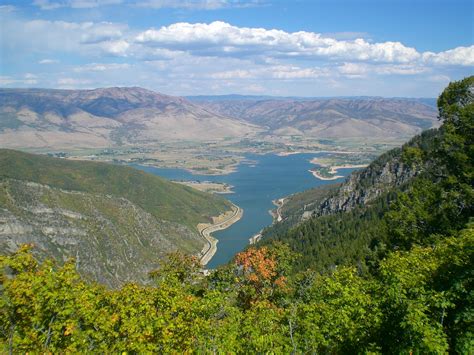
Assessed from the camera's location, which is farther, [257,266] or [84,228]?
[84,228]

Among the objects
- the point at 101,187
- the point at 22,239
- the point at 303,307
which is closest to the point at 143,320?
the point at 303,307

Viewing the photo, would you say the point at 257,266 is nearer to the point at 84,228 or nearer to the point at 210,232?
the point at 84,228

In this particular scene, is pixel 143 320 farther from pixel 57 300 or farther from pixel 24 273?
pixel 24 273

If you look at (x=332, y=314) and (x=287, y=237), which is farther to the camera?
(x=287, y=237)

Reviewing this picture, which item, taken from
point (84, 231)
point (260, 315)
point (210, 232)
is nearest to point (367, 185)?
point (210, 232)

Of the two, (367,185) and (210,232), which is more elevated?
(367,185)

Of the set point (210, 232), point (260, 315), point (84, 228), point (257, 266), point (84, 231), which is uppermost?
point (260, 315)

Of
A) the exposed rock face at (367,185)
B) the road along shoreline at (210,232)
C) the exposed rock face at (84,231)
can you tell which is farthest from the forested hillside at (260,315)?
the road along shoreline at (210,232)

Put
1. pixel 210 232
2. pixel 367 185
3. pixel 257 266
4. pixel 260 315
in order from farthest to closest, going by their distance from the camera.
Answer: pixel 210 232 < pixel 367 185 < pixel 257 266 < pixel 260 315
